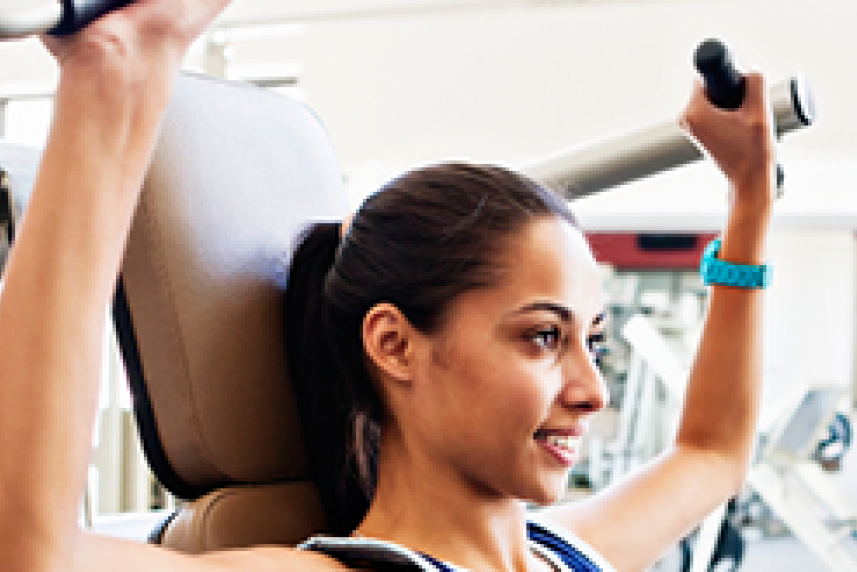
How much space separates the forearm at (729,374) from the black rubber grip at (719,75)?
123mm

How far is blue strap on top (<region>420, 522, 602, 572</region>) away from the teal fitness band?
1.07 feet

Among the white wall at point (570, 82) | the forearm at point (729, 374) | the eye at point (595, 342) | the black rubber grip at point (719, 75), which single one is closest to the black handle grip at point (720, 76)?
the black rubber grip at point (719, 75)

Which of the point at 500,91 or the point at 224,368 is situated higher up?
Answer: the point at 500,91

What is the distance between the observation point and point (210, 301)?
784mm

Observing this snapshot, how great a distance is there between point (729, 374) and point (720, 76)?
13.6 inches

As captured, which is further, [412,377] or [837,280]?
[837,280]

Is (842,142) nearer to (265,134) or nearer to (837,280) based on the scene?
(837,280)

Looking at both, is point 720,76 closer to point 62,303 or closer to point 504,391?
point 504,391

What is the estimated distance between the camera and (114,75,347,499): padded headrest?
0.76 m

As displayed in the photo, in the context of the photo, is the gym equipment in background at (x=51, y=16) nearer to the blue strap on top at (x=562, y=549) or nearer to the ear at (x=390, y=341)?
the ear at (x=390, y=341)

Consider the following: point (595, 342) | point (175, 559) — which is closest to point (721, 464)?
point (595, 342)

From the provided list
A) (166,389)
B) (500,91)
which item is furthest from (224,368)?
(500,91)

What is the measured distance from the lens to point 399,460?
837mm

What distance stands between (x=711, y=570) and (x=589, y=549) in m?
2.46
